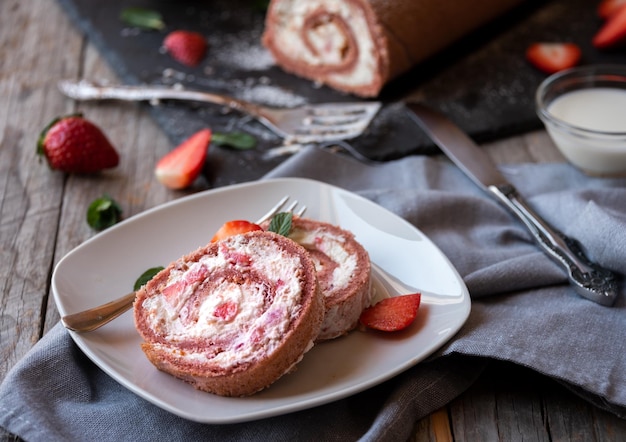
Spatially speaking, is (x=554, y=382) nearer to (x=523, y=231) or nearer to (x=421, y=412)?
(x=421, y=412)

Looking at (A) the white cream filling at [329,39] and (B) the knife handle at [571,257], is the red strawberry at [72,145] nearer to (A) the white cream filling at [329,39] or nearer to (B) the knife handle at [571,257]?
(A) the white cream filling at [329,39]

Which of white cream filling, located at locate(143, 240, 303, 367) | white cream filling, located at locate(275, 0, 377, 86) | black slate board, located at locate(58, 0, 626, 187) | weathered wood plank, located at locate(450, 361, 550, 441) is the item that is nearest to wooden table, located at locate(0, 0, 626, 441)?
weathered wood plank, located at locate(450, 361, 550, 441)

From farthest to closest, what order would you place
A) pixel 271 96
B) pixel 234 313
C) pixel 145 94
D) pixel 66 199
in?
pixel 271 96 → pixel 145 94 → pixel 66 199 → pixel 234 313

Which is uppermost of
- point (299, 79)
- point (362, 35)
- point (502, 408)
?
point (362, 35)

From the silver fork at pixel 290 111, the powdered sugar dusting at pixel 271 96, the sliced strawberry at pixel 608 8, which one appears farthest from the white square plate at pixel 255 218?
the sliced strawberry at pixel 608 8

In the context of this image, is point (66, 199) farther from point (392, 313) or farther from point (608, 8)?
point (608, 8)

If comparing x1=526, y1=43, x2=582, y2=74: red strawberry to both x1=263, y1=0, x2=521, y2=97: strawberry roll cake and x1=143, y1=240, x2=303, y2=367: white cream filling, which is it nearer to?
x1=263, y1=0, x2=521, y2=97: strawberry roll cake

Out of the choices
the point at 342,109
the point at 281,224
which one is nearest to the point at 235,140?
the point at 342,109
